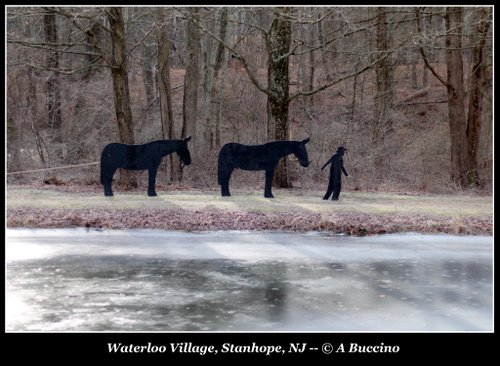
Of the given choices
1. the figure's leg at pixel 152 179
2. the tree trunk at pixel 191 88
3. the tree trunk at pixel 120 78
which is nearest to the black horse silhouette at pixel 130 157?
the figure's leg at pixel 152 179

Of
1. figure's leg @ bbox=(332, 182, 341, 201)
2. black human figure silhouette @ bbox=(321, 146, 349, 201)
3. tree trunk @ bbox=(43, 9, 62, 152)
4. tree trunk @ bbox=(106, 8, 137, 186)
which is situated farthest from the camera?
tree trunk @ bbox=(43, 9, 62, 152)

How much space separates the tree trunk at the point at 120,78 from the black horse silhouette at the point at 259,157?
15.4 feet

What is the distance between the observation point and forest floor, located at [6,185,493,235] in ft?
50.0

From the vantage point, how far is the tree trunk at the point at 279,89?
876 inches

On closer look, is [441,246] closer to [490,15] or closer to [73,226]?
[73,226]

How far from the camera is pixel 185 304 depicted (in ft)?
30.1

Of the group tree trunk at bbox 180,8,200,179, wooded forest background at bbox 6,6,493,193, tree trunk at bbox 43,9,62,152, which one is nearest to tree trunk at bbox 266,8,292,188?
wooded forest background at bbox 6,6,493,193

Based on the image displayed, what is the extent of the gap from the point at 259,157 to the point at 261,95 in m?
14.5

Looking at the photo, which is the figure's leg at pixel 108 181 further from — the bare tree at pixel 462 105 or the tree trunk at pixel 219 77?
the tree trunk at pixel 219 77

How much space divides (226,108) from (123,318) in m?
26.1

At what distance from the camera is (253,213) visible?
16188mm

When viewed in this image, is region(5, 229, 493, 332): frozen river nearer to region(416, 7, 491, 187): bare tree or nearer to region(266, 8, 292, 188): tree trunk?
region(266, 8, 292, 188): tree trunk

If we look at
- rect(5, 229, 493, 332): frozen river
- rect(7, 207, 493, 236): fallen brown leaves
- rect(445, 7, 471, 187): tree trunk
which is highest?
rect(445, 7, 471, 187): tree trunk

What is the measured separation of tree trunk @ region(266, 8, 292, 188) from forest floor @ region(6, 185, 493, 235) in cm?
271
